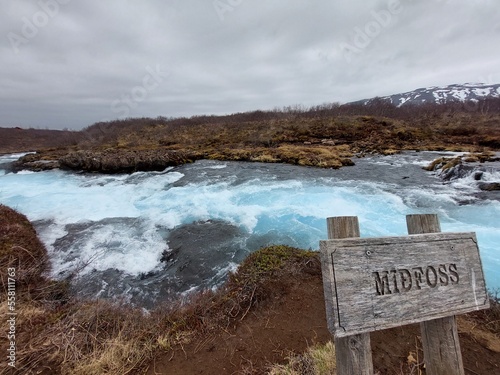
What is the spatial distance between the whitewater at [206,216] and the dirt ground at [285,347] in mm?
2334

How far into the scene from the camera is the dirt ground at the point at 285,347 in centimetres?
318


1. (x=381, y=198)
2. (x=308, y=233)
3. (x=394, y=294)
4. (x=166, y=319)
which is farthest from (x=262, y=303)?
(x=381, y=198)

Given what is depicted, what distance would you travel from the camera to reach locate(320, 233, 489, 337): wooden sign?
157 centimetres

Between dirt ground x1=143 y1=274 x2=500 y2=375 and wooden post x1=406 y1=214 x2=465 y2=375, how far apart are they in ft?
4.13

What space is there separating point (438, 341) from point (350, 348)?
29.8 inches

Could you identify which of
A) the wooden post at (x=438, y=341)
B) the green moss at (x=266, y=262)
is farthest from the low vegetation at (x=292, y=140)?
the wooden post at (x=438, y=341)

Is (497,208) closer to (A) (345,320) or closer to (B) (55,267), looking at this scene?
(A) (345,320)

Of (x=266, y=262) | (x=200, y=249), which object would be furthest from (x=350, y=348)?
(x=200, y=249)

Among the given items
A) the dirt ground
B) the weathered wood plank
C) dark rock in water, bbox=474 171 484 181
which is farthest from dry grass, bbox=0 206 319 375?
dark rock in water, bbox=474 171 484 181

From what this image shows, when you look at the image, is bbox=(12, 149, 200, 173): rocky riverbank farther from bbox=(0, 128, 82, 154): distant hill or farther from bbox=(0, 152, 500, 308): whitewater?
bbox=(0, 128, 82, 154): distant hill

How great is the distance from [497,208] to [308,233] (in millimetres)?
7118

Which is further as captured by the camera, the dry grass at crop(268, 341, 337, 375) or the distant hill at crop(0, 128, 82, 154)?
the distant hill at crop(0, 128, 82, 154)

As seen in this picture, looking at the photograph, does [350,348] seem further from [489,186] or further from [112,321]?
[489,186]

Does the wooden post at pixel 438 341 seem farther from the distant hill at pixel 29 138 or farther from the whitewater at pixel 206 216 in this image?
the distant hill at pixel 29 138
